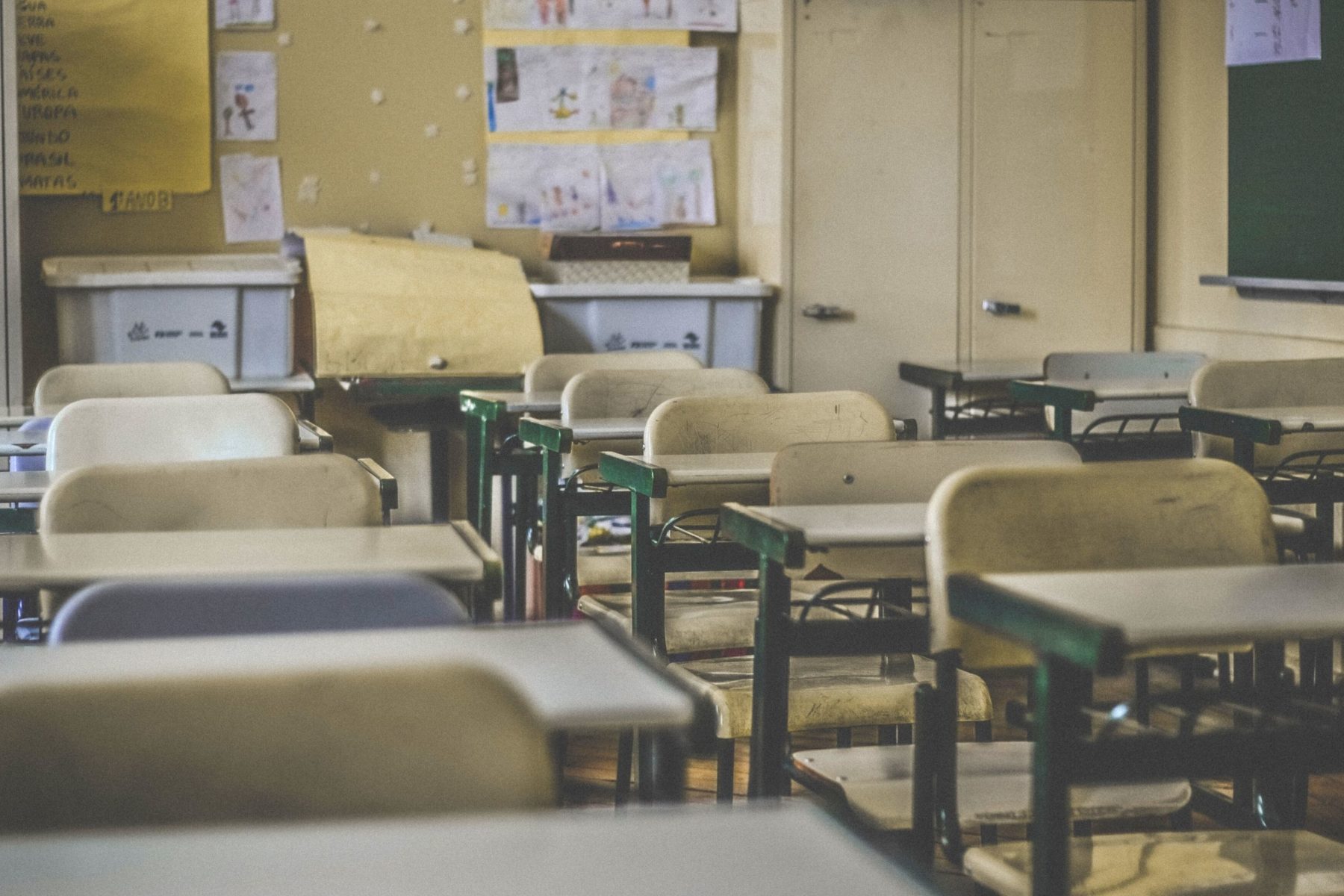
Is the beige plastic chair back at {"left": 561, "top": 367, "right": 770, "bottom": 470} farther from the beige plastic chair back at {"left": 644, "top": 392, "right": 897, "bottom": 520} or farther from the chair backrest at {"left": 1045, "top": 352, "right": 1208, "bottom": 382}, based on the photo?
the chair backrest at {"left": 1045, "top": 352, "right": 1208, "bottom": 382}

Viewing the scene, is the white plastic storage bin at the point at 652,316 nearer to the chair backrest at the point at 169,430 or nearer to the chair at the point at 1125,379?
the chair at the point at 1125,379

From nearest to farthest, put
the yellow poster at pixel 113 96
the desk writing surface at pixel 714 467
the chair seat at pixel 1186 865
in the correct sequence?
1. the chair seat at pixel 1186 865
2. the desk writing surface at pixel 714 467
3. the yellow poster at pixel 113 96

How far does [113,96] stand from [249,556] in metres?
3.47

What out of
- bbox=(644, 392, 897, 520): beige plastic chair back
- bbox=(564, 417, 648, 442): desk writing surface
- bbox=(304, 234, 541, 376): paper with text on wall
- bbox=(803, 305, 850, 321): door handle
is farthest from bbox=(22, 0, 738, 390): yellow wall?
bbox=(644, 392, 897, 520): beige plastic chair back

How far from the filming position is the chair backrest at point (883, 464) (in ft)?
8.57

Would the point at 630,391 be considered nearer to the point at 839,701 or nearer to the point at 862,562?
the point at 862,562

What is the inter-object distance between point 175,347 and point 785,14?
204 centimetres

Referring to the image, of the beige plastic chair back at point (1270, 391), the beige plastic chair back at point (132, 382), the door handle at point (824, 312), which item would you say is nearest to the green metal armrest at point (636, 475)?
the beige plastic chair back at point (132, 382)

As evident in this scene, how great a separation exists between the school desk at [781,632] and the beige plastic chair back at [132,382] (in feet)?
6.15

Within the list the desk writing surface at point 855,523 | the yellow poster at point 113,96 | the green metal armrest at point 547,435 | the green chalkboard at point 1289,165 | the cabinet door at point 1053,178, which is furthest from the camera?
the cabinet door at point 1053,178

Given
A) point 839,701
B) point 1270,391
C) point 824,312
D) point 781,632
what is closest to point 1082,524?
point 781,632

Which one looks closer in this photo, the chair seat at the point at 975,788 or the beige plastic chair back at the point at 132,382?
the chair seat at the point at 975,788

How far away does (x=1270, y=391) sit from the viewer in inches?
151

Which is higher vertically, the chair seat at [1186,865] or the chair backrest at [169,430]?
the chair backrest at [169,430]
